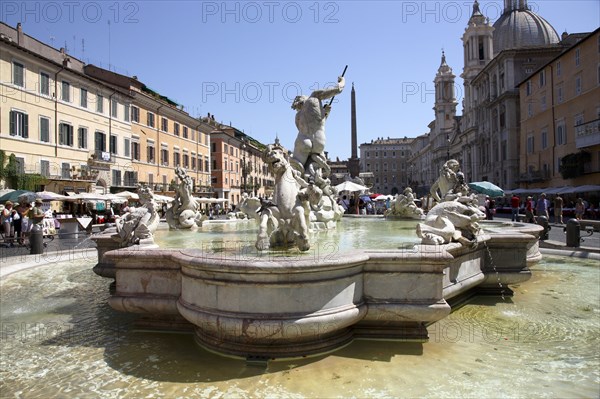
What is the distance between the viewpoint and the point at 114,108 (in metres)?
35.6

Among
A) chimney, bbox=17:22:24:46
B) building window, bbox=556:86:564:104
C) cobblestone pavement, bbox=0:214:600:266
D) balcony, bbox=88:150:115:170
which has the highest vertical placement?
chimney, bbox=17:22:24:46

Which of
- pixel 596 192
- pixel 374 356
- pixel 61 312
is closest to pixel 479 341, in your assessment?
pixel 374 356

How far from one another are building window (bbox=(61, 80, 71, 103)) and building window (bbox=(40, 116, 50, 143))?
2.30 m

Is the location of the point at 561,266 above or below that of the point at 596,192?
below

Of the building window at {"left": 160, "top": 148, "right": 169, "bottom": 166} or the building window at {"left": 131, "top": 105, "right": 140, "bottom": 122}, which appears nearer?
the building window at {"left": 131, "top": 105, "right": 140, "bottom": 122}

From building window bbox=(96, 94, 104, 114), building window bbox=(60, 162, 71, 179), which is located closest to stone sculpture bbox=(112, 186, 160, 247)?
building window bbox=(60, 162, 71, 179)

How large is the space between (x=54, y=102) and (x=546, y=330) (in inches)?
1228

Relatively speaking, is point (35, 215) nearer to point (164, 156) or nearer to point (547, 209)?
point (547, 209)

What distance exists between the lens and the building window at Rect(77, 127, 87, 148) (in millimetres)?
31672

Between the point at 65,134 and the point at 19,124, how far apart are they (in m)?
3.90

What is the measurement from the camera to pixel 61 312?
245 inches

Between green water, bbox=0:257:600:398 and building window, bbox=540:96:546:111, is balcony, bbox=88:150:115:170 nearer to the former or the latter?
green water, bbox=0:257:600:398

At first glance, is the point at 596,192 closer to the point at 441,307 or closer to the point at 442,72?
the point at 441,307

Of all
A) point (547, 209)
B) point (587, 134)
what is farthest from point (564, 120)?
point (547, 209)
